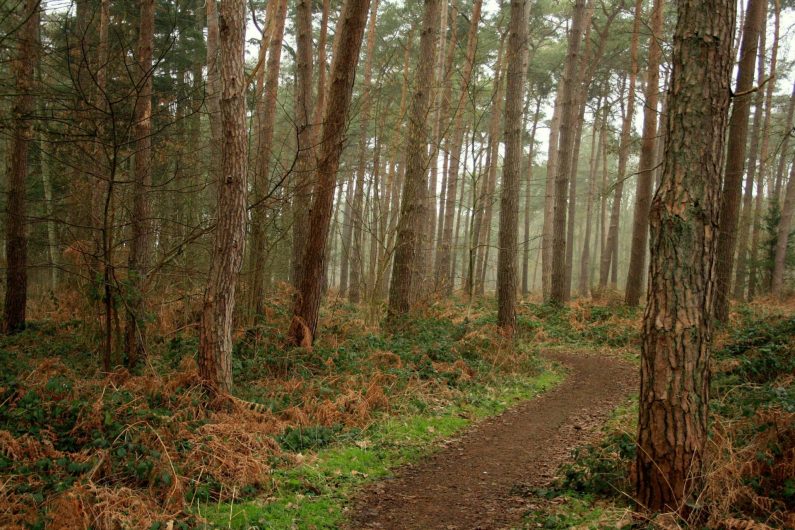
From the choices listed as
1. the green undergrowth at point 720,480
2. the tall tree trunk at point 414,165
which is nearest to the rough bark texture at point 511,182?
the tall tree trunk at point 414,165

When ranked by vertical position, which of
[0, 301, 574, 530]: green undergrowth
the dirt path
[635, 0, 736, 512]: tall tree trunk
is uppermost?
[635, 0, 736, 512]: tall tree trunk

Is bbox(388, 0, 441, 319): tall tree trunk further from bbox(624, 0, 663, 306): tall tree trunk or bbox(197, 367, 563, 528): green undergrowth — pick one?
bbox(624, 0, 663, 306): tall tree trunk

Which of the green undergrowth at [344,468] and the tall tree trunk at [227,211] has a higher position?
the tall tree trunk at [227,211]

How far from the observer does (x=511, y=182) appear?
1141 cm

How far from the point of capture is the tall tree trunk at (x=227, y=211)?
20.4 feet

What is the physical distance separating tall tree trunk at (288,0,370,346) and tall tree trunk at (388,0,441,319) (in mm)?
2381

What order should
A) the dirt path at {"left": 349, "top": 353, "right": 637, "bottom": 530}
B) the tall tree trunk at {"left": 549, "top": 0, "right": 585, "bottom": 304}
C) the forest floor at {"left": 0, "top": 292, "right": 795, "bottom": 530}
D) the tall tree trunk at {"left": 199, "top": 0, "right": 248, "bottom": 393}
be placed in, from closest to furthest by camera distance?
the forest floor at {"left": 0, "top": 292, "right": 795, "bottom": 530}, the dirt path at {"left": 349, "top": 353, "right": 637, "bottom": 530}, the tall tree trunk at {"left": 199, "top": 0, "right": 248, "bottom": 393}, the tall tree trunk at {"left": 549, "top": 0, "right": 585, "bottom": 304}

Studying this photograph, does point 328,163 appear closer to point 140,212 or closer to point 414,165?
point 414,165

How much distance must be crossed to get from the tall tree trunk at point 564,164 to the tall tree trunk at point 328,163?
993 centimetres

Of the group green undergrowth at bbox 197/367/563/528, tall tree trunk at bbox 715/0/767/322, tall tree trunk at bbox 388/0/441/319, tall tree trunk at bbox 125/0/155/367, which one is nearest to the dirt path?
green undergrowth at bbox 197/367/563/528

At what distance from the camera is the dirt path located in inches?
179

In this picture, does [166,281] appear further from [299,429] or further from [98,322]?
[299,429]

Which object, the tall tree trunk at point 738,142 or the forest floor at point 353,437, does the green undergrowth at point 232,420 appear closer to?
the forest floor at point 353,437

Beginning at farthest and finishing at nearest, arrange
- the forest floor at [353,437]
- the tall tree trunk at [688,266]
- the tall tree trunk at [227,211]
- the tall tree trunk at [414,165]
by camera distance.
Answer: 1. the tall tree trunk at [414,165]
2. the tall tree trunk at [227,211]
3. the forest floor at [353,437]
4. the tall tree trunk at [688,266]
